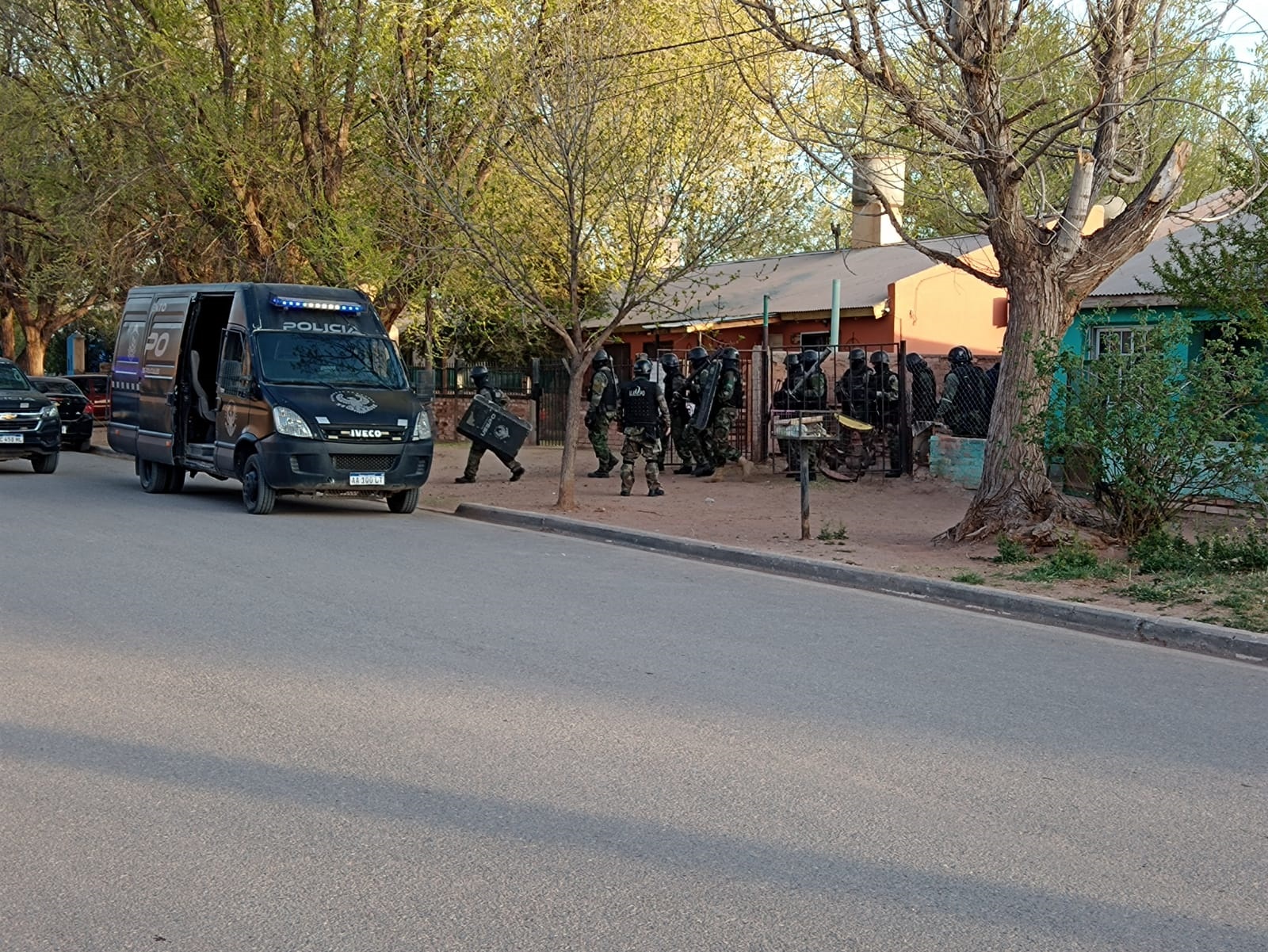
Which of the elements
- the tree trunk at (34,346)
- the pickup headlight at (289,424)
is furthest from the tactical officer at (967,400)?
the tree trunk at (34,346)

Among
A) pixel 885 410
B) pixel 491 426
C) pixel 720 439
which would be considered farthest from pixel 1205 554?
pixel 491 426

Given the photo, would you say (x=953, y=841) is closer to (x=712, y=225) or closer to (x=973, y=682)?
(x=973, y=682)

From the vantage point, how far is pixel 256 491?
15.4 meters

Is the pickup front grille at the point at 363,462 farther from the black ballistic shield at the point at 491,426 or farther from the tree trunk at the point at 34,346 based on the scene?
the tree trunk at the point at 34,346

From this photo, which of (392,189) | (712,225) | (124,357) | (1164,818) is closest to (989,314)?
(392,189)

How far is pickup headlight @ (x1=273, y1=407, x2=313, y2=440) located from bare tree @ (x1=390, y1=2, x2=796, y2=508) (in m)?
2.56

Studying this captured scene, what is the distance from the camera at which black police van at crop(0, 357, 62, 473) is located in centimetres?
1998

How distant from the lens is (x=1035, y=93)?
16312 millimetres

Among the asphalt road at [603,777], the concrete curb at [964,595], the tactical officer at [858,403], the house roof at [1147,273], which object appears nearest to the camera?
the asphalt road at [603,777]

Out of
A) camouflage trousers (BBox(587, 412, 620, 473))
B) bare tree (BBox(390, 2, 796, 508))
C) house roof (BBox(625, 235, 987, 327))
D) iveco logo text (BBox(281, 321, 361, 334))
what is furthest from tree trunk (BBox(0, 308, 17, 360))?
bare tree (BBox(390, 2, 796, 508))

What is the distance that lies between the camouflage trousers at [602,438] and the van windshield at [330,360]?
3.87 m

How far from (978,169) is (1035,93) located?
4499mm

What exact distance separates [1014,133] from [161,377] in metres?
10.5

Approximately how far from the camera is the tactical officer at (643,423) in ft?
58.1
